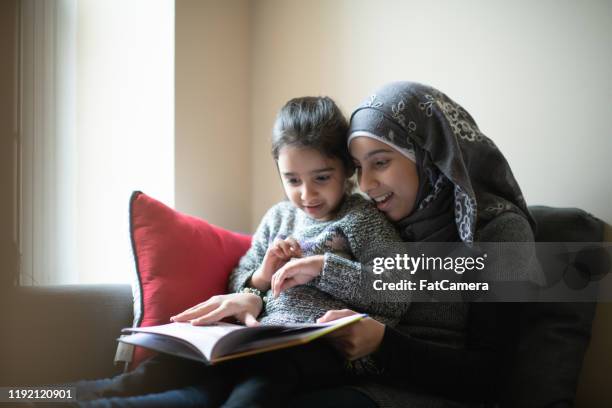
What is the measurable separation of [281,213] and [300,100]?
1.12 ft

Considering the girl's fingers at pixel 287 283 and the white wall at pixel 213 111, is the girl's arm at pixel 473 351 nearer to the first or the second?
the girl's fingers at pixel 287 283

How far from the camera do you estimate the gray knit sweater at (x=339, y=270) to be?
1.19m

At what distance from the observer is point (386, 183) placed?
4.23 feet

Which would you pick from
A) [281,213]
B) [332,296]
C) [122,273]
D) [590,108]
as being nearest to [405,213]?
[332,296]

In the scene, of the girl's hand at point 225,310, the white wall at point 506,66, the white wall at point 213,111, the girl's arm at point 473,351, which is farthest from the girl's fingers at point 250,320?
the white wall at point 506,66

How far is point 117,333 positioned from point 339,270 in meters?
0.62

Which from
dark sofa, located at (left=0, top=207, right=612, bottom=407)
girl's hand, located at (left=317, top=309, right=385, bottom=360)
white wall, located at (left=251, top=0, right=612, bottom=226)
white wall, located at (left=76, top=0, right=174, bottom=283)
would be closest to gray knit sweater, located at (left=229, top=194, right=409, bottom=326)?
girl's hand, located at (left=317, top=309, right=385, bottom=360)

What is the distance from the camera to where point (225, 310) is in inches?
46.7

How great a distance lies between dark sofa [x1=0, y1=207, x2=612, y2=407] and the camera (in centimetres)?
119

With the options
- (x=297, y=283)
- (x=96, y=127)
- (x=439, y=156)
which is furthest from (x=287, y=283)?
(x=96, y=127)

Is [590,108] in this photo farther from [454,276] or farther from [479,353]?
[479,353]

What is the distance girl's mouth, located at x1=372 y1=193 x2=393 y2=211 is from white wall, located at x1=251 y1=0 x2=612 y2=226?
0.46m

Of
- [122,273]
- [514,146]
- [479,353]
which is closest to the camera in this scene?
[479,353]

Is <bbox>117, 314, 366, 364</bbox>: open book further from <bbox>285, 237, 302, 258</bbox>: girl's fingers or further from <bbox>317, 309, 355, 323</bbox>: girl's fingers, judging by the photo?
<bbox>285, 237, 302, 258</bbox>: girl's fingers
